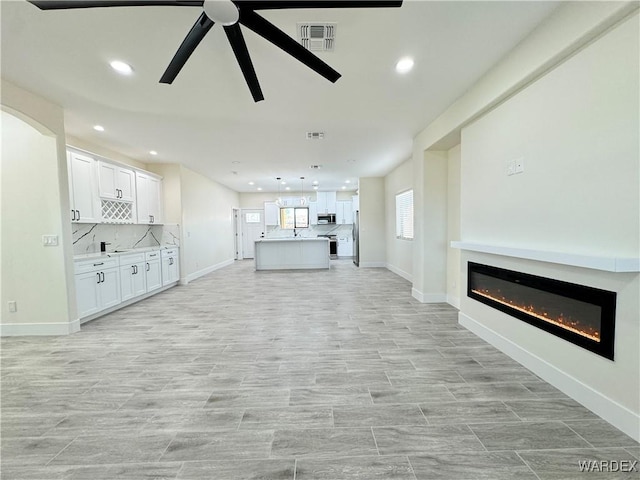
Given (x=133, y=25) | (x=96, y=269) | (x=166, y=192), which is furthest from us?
(x=166, y=192)

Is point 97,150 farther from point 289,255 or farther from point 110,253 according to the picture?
point 289,255

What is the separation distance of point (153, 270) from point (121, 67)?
12.5ft

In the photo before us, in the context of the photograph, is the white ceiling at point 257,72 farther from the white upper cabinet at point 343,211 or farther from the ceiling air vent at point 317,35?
the white upper cabinet at point 343,211

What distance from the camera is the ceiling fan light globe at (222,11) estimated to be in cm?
153

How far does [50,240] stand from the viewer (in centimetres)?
326

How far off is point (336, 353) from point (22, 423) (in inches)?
92.9

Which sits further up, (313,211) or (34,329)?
(313,211)

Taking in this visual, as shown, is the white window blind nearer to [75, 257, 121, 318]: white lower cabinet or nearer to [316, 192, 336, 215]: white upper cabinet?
[316, 192, 336, 215]: white upper cabinet

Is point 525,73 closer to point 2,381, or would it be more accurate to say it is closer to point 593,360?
point 593,360

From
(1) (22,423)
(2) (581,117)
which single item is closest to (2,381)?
(1) (22,423)

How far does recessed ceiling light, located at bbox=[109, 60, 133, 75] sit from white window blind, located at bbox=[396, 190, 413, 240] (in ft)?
17.9

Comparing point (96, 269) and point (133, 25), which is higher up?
point (133, 25)

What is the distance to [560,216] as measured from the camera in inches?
78.9

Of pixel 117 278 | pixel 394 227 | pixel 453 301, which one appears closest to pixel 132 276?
pixel 117 278
